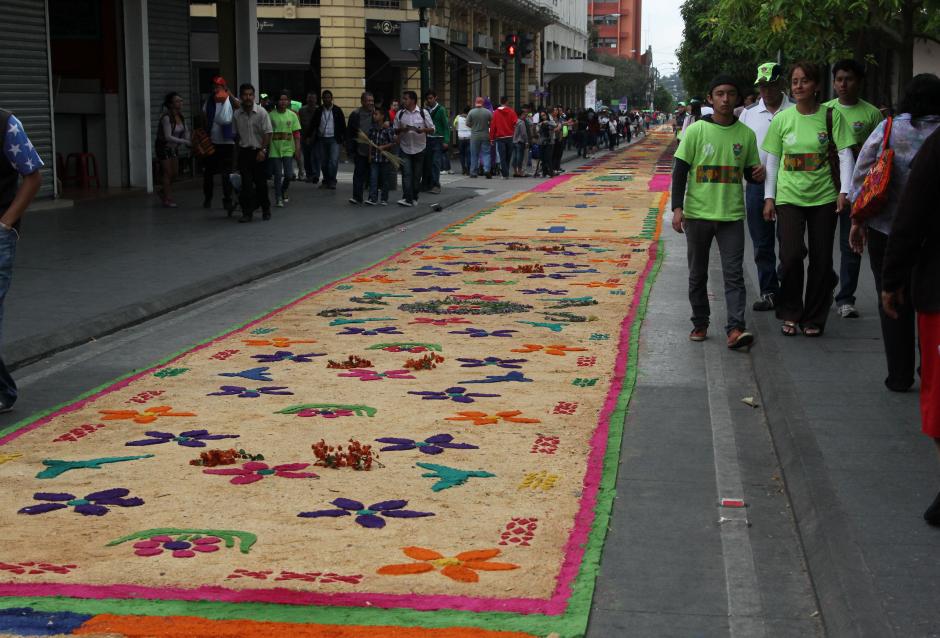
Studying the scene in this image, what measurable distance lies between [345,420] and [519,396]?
1.13 metres

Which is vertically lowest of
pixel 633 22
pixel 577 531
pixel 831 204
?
pixel 577 531

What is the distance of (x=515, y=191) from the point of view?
1108 inches

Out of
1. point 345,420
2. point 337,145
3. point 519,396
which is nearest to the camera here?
point 345,420

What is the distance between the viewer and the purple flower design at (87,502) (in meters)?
5.55

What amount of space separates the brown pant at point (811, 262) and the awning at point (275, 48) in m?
32.5

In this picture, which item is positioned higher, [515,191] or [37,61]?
[37,61]

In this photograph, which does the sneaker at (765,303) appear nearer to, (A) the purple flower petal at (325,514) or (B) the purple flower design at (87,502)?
(A) the purple flower petal at (325,514)

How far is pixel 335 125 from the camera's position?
25.7 meters

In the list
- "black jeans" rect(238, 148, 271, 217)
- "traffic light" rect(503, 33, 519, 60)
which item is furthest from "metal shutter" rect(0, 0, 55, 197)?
"traffic light" rect(503, 33, 519, 60)

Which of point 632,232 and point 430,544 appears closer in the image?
point 430,544

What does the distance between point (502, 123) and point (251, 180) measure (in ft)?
48.0

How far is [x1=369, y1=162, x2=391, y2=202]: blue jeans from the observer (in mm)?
21891

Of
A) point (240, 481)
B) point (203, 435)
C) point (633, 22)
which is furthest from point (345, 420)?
point (633, 22)

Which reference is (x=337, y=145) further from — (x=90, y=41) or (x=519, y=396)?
(x=519, y=396)
